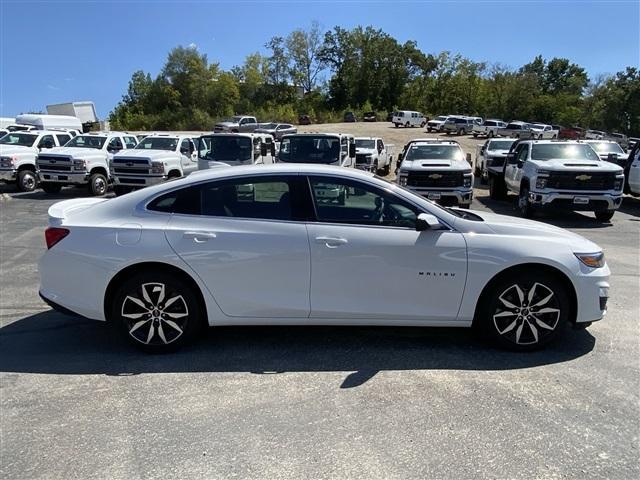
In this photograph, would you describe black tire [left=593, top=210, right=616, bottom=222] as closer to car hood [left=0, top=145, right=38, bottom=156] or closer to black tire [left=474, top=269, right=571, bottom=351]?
black tire [left=474, top=269, right=571, bottom=351]

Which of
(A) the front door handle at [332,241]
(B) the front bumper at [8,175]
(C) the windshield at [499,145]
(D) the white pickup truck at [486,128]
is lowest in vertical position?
(B) the front bumper at [8,175]

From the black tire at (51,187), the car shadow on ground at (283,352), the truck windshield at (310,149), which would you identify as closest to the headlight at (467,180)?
the truck windshield at (310,149)

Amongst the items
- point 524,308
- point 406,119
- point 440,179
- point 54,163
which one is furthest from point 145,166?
point 406,119

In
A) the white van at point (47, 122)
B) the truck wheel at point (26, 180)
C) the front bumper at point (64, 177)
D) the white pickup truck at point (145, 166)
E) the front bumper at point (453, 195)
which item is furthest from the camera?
the white van at point (47, 122)

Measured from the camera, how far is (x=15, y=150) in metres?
18.1

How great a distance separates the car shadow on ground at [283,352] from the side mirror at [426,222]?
1071mm

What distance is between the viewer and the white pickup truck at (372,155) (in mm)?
22406

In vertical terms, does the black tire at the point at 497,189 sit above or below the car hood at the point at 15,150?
below

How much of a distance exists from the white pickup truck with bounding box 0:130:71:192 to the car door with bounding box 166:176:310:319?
16.2 m

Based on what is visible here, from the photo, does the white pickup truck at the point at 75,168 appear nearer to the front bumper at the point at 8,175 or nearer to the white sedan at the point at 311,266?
the front bumper at the point at 8,175

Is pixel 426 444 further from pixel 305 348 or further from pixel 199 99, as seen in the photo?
pixel 199 99

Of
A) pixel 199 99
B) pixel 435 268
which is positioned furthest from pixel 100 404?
pixel 199 99

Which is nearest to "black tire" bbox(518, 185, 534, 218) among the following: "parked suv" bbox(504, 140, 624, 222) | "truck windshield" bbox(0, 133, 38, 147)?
"parked suv" bbox(504, 140, 624, 222)

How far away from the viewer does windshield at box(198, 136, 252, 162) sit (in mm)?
13664
